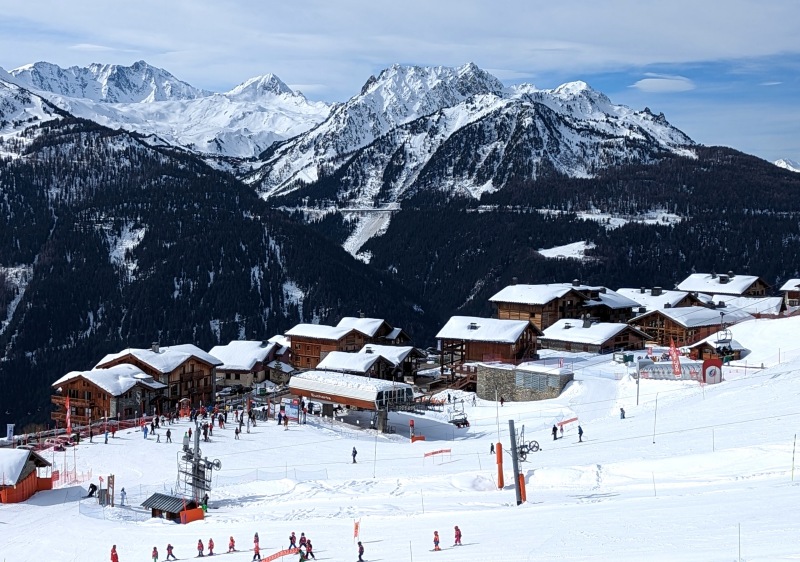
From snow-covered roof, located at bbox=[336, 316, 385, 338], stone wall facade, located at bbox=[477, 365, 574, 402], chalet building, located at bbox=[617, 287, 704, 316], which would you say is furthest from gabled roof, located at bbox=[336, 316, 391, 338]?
chalet building, located at bbox=[617, 287, 704, 316]

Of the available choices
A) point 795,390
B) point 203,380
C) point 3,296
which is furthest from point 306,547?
point 3,296

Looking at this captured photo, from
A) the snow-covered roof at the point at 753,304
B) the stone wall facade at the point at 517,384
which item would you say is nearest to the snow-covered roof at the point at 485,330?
the stone wall facade at the point at 517,384

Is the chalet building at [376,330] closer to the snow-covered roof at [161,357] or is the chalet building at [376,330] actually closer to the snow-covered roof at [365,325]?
the snow-covered roof at [365,325]

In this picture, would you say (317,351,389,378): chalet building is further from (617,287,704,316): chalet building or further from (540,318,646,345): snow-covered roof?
(617,287,704,316): chalet building

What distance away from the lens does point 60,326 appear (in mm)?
Answer: 181625

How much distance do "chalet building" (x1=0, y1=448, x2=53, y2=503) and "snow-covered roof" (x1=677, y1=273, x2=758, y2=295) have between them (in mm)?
89518

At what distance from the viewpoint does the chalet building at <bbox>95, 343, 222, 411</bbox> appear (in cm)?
7388

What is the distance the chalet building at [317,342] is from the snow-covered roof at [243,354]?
3.60 m

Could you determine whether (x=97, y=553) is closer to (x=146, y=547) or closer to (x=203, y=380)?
(x=146, y=547)

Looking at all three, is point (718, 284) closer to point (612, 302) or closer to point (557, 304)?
point (612, 302)

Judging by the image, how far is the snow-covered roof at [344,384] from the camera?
61031 mm

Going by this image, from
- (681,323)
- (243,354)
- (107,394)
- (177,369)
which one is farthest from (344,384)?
(681,323)

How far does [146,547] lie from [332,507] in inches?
331

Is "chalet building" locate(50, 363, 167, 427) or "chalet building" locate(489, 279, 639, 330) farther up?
"chalet building" locate(489, 279, 639, 330)
